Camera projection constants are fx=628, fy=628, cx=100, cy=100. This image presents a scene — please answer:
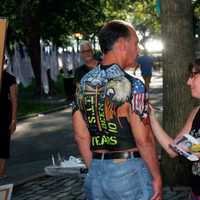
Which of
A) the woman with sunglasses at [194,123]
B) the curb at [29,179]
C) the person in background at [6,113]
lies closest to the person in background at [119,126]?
the woman with sunglasses at [194,123]

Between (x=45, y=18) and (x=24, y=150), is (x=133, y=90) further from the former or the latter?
(x=45, y=18)

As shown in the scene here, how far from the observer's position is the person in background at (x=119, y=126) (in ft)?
11.7

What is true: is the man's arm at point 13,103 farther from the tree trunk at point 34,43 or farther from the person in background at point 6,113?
the tree trunk at point 34,43

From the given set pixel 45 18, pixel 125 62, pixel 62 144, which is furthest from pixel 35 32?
pixel 125 62

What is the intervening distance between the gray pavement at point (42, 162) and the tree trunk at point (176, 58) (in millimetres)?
480

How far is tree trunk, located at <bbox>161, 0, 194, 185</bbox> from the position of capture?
761 centimetres

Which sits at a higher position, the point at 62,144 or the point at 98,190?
the point at 98,190

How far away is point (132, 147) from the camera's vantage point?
362cm

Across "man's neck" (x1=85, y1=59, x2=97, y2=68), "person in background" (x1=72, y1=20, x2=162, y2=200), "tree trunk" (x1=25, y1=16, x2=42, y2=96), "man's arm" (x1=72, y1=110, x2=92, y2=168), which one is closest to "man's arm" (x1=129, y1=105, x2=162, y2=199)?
"person in background" (x1=72, y1=20, x2=162, y2=200)

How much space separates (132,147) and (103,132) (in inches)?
7.8

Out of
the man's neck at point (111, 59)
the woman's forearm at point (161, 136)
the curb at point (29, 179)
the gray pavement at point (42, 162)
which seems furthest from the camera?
the curb at point (29, 179)

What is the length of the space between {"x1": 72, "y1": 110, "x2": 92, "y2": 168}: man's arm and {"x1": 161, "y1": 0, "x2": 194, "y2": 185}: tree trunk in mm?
3816

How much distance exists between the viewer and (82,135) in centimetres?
393

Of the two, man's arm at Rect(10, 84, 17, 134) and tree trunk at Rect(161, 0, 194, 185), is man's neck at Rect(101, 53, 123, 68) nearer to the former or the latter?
man's arm at Rect(10, 84, 17, 134)
